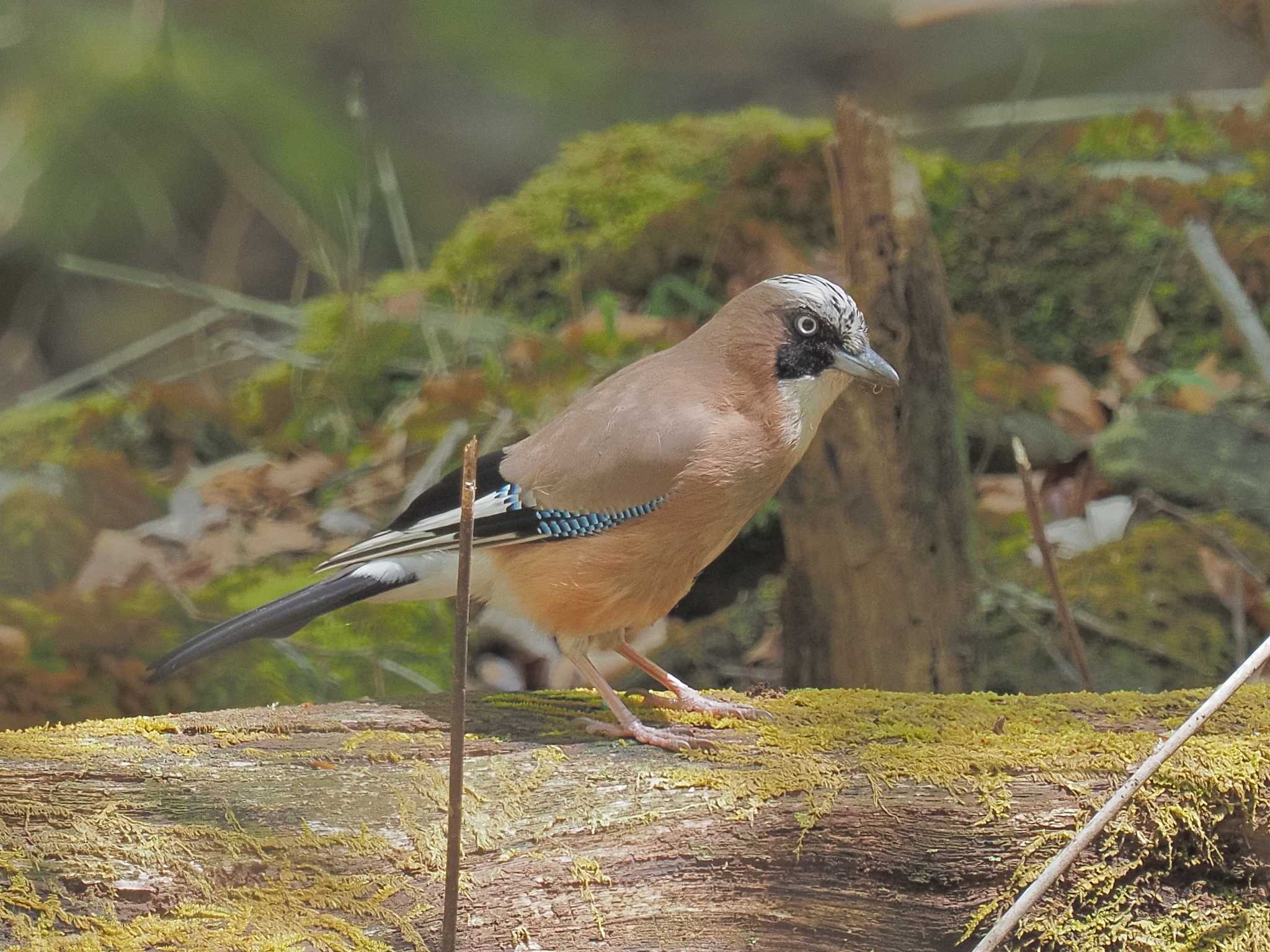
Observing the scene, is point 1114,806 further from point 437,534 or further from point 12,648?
point 12,648

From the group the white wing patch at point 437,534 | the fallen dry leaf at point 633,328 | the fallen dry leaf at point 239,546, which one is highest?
the fallen dry leaf at point 633,328

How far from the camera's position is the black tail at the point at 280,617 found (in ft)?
11.8

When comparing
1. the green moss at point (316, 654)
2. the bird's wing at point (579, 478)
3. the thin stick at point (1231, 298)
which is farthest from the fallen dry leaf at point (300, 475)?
the thin stick at point (1231, 298)

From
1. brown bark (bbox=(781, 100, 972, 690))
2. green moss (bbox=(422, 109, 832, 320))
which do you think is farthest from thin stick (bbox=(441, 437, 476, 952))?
green moss (bbox=(422, 109, 832, 320))

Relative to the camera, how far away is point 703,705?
12.4 feet

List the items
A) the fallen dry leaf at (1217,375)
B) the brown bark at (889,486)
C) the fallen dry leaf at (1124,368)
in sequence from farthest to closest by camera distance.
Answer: the fallen dry leaf at (1124,368) < the fallen dry leaf at (1217,375) < the brown bark at (889,486)

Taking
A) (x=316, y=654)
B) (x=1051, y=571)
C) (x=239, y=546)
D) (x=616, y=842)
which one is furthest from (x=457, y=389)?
(x=616, y=842)

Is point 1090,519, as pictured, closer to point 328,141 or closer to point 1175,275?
point 1175,275

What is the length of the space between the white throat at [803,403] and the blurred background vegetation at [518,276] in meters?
1.41

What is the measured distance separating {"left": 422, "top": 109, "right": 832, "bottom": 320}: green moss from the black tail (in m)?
3.52

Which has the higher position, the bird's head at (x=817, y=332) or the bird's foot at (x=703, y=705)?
the bird's head at (x=817, y=332)

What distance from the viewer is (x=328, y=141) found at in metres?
8.77

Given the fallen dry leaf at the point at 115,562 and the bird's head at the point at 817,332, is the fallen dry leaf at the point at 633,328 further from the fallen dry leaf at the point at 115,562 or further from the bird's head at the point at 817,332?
the bird's head at the point at 817,332

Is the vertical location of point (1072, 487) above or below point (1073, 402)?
below
